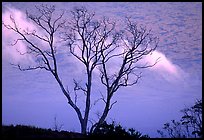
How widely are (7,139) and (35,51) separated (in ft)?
40.1

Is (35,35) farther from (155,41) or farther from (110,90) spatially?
(155,41)

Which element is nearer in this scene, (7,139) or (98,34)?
(7,139)

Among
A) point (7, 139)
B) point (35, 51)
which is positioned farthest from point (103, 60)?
point (7, 139)

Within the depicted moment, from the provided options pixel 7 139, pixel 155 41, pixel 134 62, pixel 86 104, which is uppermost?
pixel 155 41

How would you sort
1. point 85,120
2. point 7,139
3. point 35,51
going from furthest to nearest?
point 35,51 → point 85,120 → point 7,139

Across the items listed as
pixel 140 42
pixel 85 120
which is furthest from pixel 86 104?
pixel 140 42

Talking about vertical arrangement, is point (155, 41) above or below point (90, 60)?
above

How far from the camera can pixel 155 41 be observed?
19.7m

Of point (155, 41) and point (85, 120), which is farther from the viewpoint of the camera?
point (155, 41)

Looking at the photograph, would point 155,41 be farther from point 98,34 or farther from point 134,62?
point 98,34

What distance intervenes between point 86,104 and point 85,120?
3.56ft

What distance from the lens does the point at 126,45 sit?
2009cm

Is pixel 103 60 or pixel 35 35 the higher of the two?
pixel 35 35

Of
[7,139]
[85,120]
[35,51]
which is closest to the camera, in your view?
[7,139]
